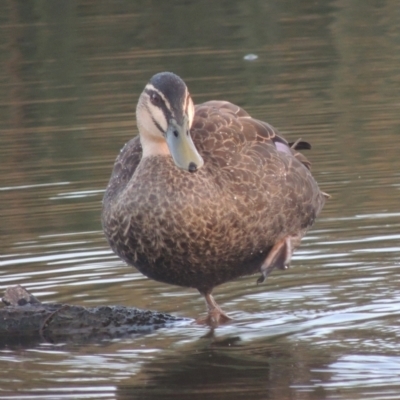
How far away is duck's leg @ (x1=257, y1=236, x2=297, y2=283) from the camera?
6.93 metres

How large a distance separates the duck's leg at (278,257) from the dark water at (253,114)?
0.28 m

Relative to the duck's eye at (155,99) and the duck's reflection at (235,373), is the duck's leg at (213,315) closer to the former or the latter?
the duck's reflection at (235,373)

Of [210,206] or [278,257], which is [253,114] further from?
[210,206]

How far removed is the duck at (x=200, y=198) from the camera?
21.7ft

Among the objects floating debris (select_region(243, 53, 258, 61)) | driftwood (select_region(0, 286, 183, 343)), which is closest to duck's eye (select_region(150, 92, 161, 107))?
driftwood (select_region(0, 286, 183, 343))

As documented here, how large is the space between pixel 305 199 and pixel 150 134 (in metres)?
1.05

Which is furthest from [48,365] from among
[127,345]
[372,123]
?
[372,123]

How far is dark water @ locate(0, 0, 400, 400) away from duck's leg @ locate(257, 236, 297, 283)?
0.28 m

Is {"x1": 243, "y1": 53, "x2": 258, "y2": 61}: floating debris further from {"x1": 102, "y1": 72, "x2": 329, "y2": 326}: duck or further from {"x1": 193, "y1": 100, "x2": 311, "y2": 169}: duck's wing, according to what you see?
{"x1": 102, "y1": 72, "x2": 329, "y2": 326}: duck

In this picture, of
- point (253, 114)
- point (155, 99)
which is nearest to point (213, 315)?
point (155, 99)

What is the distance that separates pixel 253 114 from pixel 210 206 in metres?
6.27

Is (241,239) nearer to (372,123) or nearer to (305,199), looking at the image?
(305,199)

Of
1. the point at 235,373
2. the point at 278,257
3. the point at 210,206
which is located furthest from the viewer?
the point at 278,257

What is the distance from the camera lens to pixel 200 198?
664 centimetres
